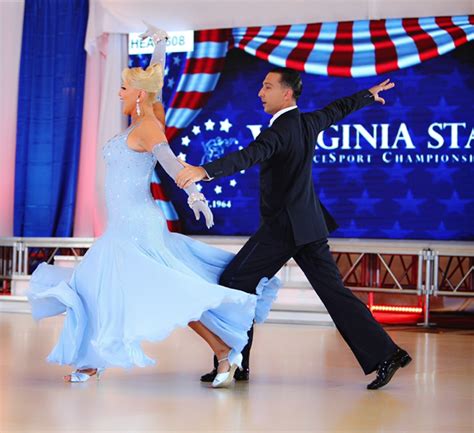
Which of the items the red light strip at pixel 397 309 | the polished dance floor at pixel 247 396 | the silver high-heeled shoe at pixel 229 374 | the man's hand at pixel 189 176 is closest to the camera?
the polished dance floor at pixel 247 396

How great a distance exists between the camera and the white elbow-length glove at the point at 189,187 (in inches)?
146

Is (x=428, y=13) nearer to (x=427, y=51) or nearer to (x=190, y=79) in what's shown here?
(x=427, y=51)

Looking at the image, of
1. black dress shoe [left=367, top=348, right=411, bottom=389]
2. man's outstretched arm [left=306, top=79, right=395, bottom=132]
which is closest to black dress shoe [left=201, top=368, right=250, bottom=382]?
black dress shoe [left=367, top=348, right=411, bottom=389]

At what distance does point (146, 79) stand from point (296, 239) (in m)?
1.03

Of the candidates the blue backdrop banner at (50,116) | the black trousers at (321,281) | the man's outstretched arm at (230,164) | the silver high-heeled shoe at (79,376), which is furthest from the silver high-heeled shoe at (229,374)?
the blue backdrop banner at (50,116)

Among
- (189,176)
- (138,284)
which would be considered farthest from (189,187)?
(138,284)

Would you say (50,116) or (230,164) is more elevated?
(50,116)

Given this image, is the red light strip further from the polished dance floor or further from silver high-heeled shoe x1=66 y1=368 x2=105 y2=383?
silver high-heeled shoe x1=66 y1=368 x2=105 y2=383

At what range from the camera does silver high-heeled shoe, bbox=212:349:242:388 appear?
414cm

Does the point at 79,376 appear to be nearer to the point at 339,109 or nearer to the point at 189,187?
the point at 189,187

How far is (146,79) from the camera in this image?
4207 mm

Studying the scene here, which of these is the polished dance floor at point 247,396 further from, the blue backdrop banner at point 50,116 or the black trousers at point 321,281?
the blue backdrop banner at point 50,116

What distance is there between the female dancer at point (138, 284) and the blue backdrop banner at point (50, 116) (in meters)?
5.05

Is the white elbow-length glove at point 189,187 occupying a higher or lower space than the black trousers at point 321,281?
higher
